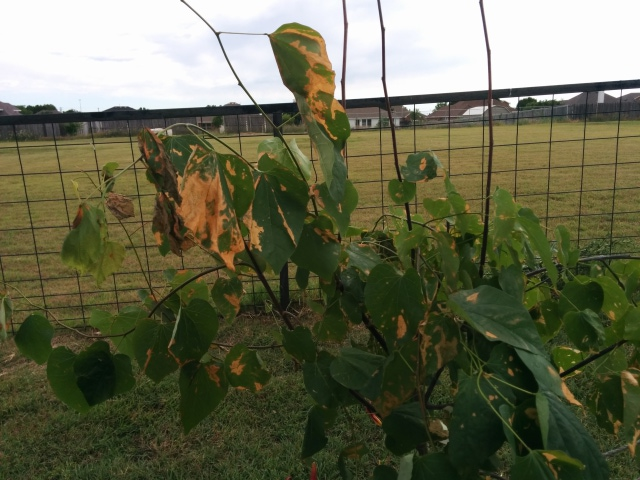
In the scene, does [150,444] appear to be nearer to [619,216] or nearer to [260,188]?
[260,188]

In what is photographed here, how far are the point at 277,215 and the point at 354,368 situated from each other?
282 mm

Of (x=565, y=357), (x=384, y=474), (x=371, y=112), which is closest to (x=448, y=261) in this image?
(x=384, y=474)

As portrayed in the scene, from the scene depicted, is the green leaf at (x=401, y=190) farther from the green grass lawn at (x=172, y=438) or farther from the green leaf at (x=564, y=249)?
the green grass lawn at (x=172, y=438)

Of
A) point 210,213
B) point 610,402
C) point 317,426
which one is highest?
point 210,213

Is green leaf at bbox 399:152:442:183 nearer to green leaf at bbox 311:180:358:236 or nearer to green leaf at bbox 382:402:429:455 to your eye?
green leaf at bbox 311:180:358:236

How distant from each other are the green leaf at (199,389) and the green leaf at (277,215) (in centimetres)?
30

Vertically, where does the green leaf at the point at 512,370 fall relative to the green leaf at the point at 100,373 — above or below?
above

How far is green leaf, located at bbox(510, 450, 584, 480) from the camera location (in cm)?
47

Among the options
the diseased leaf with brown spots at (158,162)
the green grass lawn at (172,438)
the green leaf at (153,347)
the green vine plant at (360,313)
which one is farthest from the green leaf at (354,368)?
the green grass lawn at (172,438)

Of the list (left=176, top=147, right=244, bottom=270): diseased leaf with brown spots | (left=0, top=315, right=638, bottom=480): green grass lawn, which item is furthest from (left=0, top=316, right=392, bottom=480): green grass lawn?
(left=176, top=147, right=244, bottom=270): diseased leaf with brown spots

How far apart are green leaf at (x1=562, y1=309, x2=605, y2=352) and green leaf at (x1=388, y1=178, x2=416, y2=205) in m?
0.29

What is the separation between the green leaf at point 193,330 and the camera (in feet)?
2.33

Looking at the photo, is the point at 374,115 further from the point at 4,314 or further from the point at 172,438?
the point at 4,314

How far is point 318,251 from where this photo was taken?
2.14ft
